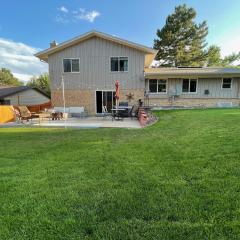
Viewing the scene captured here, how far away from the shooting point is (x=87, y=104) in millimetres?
19078

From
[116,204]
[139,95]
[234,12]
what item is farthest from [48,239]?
[234,12]

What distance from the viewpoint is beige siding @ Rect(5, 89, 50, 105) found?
82.9 ft

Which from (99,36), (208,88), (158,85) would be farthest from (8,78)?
(208,88)

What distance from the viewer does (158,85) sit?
1923 centimetres

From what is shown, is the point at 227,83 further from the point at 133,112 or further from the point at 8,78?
the point at 8,78

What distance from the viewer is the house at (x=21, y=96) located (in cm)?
2420

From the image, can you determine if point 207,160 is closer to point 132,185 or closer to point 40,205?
point 132,185

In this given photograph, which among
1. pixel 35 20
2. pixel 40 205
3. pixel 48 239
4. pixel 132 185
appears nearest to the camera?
pixel 48 239

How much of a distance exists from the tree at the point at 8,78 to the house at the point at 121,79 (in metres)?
54.1

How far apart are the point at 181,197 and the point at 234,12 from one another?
17.1m

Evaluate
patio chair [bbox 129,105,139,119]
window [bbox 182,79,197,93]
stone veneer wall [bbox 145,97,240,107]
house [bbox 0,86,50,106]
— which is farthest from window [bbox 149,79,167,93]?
house [bbox 0,86,50,106]

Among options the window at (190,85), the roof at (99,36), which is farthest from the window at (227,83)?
the roof at (99,36)

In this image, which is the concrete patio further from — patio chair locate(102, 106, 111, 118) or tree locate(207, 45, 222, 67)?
tree locate(207, 45, 222, 67)

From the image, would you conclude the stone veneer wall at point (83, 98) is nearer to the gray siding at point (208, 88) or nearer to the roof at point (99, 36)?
the gray siding at point (208, 88)
